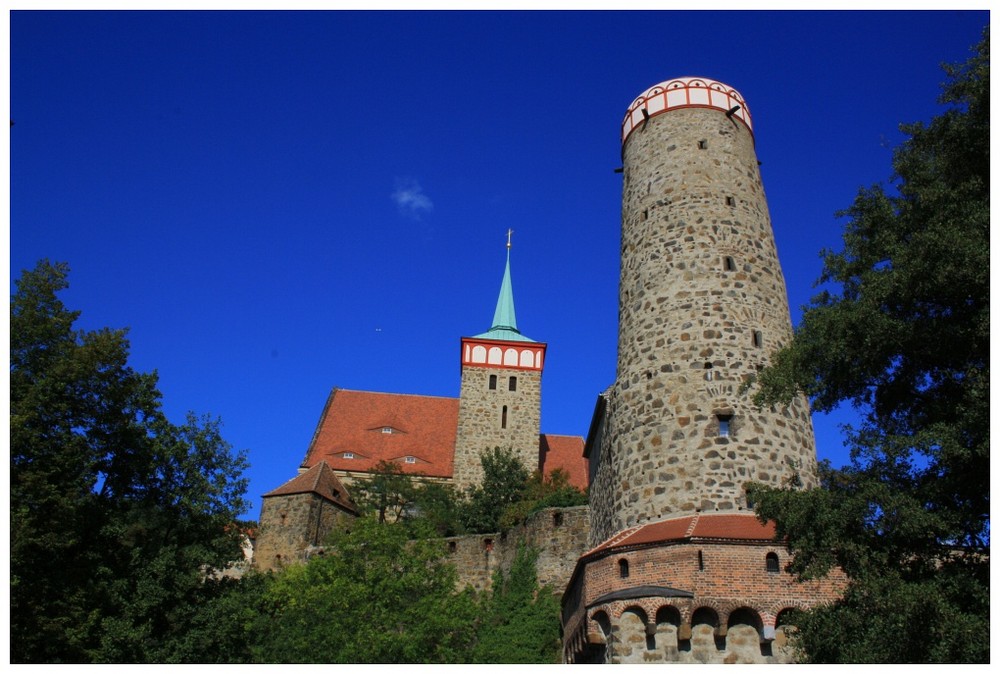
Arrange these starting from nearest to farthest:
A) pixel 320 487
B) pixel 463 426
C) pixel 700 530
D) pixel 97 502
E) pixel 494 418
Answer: pixel 700 530
pixel 97 502
pixel 320 487
pixel 463 426
pixel 494 418

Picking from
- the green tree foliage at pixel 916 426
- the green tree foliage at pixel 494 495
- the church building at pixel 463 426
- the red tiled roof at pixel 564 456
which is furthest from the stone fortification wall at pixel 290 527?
the green tree foliage at pixel 916 426

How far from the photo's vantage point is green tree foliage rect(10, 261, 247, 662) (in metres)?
14.3

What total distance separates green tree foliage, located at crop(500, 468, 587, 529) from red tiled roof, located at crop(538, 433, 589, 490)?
28.3 feet

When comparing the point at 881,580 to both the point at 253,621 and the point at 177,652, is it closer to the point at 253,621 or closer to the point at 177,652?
Answer: the point at 177,652

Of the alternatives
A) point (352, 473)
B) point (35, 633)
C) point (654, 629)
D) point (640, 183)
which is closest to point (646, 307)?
point (640, 183)

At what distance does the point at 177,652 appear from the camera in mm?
16375

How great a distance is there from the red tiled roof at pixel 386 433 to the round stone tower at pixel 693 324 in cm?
2282

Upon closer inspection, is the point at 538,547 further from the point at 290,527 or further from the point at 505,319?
the point at 505,319

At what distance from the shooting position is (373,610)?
16.9 metres

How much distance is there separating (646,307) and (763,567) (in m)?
5.89

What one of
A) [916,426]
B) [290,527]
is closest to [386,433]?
[290,527]

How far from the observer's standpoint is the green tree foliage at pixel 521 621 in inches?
707

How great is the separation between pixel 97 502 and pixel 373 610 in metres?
6.55

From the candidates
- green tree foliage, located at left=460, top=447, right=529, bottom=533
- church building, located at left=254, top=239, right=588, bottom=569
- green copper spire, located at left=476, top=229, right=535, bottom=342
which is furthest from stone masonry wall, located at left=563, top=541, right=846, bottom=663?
green copper spire, located at left=476, top=229, right=535, bottom=342
